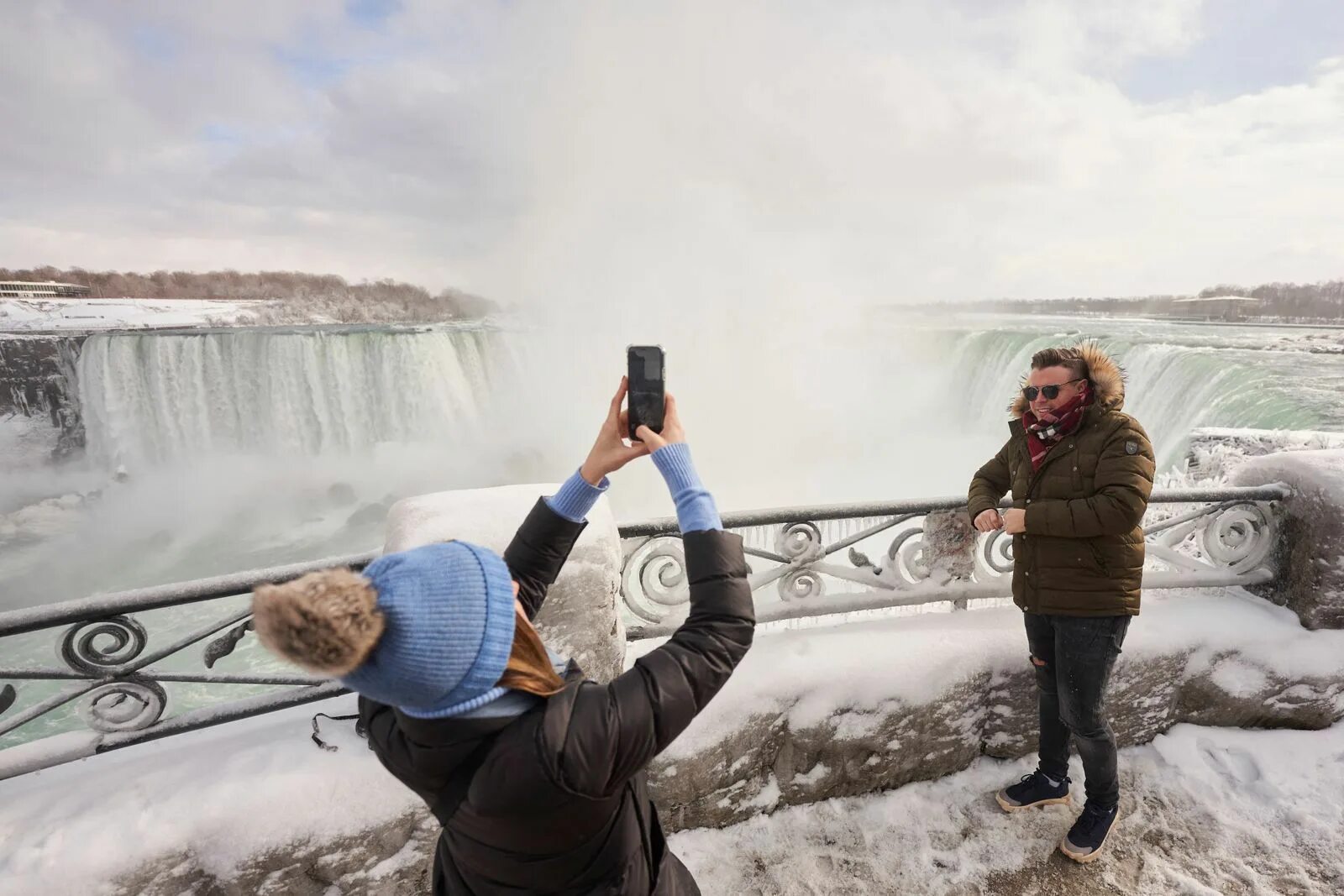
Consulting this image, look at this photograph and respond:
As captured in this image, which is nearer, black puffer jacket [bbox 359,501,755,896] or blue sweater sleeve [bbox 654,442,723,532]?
black puffer jacket [bbox 359,501,755,896]

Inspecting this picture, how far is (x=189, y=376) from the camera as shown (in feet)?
55.3

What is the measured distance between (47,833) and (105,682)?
48 centimetres

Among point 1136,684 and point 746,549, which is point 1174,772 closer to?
point 1136,684

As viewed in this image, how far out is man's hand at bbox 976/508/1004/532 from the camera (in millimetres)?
2484

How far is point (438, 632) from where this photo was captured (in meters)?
0.89

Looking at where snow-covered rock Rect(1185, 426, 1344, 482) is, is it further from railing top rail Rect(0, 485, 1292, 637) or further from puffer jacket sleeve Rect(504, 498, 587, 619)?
puffer jacket sleeve Rect(504, 498, 587, 619)

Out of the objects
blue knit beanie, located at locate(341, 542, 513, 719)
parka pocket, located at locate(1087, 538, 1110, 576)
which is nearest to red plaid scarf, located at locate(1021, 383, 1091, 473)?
parka pocket, located at locate(1087, 538, 1110, 576)

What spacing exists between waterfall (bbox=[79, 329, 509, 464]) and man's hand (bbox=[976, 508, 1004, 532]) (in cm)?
1924

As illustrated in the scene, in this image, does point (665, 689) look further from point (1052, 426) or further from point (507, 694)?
point (1052, 426)

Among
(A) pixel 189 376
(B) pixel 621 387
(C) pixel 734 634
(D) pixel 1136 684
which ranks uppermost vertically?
(A) pixel 189 376

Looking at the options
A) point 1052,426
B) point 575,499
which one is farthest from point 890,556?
point 575,499

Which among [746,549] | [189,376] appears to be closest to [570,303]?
[189,376]

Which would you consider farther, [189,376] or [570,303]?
[570,303]

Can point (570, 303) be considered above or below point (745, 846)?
above
